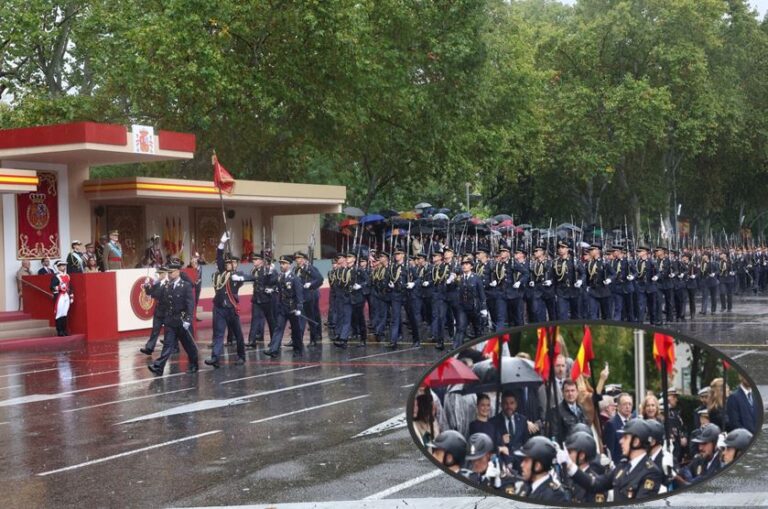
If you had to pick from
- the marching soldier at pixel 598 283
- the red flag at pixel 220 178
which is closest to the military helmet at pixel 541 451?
the red flag at pixel 220 178

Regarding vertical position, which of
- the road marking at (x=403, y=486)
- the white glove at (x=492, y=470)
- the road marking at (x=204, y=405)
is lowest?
the road marking at (x=403, y=486)

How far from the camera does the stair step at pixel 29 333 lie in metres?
22.5

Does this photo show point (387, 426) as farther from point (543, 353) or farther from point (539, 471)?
point (543, 353)

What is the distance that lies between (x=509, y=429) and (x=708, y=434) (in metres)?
0.56

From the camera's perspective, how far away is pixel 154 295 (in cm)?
1614

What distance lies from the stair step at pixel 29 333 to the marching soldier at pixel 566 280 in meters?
10.4

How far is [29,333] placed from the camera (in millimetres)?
22938

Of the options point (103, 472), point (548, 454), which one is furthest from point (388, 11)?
point (548, 454)

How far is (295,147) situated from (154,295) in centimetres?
2205

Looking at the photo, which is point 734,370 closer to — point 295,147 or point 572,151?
point 295,147

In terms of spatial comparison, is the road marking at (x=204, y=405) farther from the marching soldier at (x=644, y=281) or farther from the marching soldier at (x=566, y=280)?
the marching soldier at (x=644, y=281)

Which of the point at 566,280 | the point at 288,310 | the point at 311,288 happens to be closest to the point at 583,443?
the point at 288,310

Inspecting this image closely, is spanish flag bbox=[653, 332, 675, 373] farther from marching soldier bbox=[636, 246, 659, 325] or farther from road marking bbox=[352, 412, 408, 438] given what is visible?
marching soldier bbox=[636, 246, 659, 325]

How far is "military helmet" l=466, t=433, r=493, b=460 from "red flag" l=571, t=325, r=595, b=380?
0.32m
